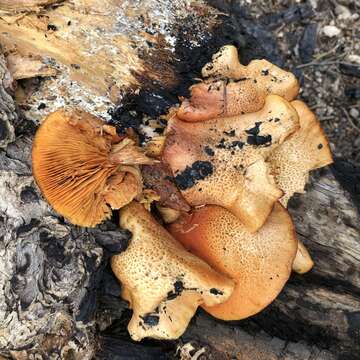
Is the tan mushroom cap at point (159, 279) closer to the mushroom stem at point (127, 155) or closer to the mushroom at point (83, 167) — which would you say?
the mushroom at point (83, 167)

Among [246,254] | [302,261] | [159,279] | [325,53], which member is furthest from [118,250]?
[325,53]

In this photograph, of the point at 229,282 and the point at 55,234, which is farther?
the point at 229,282

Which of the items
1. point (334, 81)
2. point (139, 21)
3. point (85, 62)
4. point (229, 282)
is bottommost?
point (229, 282)

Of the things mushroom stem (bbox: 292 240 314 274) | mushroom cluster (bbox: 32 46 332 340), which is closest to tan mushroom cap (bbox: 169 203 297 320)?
mushroom cluster (bbox: 32 46 332 340)

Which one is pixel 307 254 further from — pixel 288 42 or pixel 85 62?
pixel 288 42

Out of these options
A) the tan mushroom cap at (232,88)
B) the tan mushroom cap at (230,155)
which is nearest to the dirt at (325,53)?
the tan mushroom cap at (232,88)

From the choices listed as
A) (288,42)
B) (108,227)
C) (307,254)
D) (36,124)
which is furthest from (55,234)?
(288,42)
